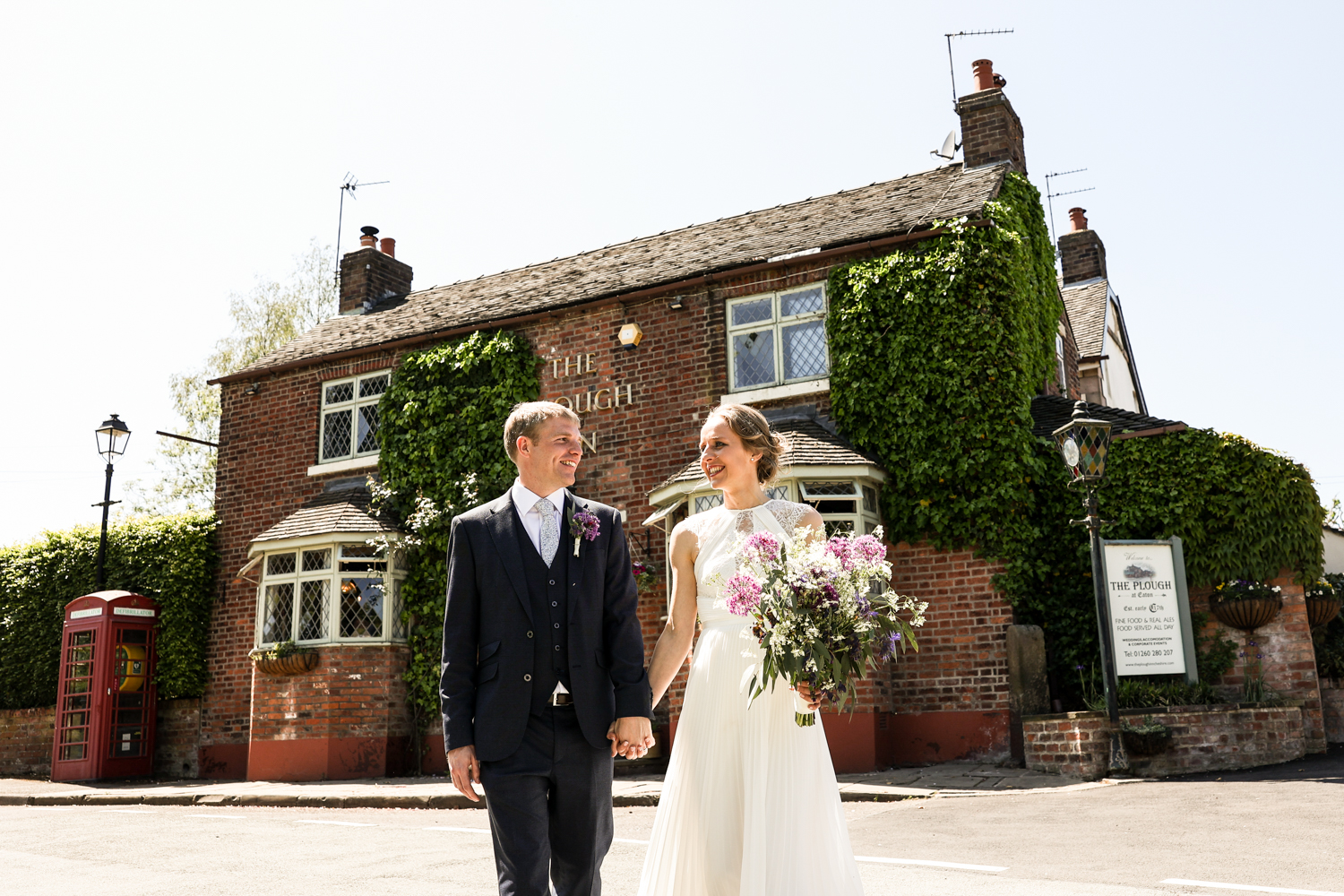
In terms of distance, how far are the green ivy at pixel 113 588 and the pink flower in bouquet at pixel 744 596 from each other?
48.3 feet

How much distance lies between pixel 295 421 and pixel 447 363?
3.15 m

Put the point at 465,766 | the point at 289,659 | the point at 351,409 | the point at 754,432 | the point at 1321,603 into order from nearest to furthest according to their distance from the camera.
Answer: the point at 465,766
the point at 754,432
the point at 1321,603
the point at 289,659
the point at 351,409

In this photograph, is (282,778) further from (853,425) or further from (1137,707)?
(1137,707)

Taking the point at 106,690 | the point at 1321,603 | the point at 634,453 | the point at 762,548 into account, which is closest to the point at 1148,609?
the point at 1321,603

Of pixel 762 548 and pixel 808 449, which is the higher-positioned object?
pixel 808 449

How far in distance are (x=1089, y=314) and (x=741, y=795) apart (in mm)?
20671

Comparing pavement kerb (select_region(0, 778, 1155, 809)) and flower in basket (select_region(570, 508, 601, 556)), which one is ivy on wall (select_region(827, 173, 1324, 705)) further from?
flower in basket (select_region(570, 508, 601, 556))

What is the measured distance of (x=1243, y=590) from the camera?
434 inches

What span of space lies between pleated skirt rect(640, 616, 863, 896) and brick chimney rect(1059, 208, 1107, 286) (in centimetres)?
2221

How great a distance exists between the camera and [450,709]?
3.30 meters

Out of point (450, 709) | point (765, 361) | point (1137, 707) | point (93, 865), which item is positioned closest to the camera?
point (450, 709)

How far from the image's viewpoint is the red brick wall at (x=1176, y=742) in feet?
32.0

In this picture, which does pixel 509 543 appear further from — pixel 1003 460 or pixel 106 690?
pixel 106 690

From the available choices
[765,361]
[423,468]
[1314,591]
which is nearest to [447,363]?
[423,468]
